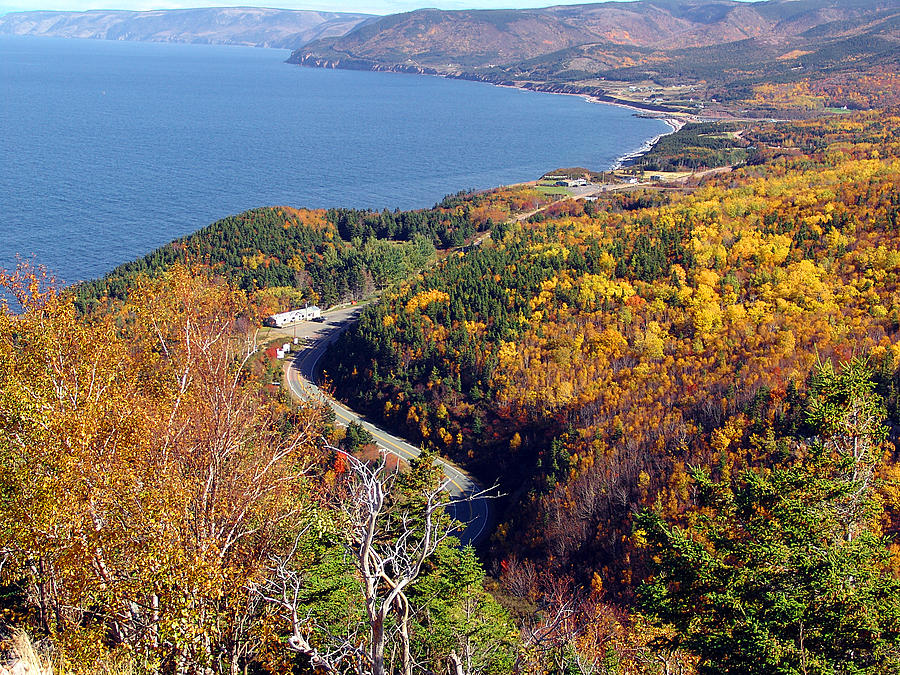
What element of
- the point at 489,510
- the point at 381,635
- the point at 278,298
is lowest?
the point at 489,510

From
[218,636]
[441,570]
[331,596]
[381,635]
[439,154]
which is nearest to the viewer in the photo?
[381,635]

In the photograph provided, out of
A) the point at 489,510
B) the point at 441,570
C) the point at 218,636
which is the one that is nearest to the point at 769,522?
the point at 441,570

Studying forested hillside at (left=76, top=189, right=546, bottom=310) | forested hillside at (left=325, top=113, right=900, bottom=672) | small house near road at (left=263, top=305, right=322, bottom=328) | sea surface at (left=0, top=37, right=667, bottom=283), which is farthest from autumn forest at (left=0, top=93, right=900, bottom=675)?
sea surface at (left=0, top=37, right=667, bottom=283)

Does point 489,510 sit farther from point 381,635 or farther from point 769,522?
point 381,635

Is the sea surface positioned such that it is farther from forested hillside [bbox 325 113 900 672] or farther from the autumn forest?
forested hillside [bbox 325 113 900 672]

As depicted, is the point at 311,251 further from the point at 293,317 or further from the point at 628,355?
the point at 628,355

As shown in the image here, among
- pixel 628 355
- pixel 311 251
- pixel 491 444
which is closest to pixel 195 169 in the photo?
pixel 311 251
